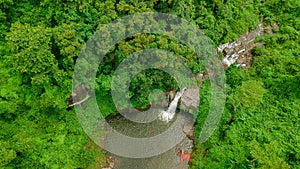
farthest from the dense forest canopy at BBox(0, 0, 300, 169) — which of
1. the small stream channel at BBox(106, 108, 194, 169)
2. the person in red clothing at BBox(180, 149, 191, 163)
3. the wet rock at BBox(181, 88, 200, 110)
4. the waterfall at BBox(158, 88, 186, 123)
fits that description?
the waterfall at BBox(158, 88, 186, 123)

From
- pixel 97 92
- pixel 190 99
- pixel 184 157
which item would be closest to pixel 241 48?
pixel 190 99

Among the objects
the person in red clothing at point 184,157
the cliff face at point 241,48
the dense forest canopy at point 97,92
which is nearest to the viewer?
the dense forest canopy at point 97,92

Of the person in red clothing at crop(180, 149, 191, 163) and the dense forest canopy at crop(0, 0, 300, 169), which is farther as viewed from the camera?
the person in red clothing at crop(180, 149, 191, 163)

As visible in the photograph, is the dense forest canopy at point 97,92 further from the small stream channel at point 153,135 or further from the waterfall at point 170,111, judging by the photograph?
the waterfall at point 170,111

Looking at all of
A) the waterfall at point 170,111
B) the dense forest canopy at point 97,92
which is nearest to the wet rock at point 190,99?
the waterfall at point 170,111

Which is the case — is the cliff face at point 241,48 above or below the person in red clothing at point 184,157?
above

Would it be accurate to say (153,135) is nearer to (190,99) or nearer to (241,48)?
(190,99)

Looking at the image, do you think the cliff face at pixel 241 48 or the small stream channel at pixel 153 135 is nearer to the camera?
the small stream channel at pixel 153 135

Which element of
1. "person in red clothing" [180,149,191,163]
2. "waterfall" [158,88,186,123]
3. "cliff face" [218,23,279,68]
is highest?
"cliff face" [218,23,279,68]

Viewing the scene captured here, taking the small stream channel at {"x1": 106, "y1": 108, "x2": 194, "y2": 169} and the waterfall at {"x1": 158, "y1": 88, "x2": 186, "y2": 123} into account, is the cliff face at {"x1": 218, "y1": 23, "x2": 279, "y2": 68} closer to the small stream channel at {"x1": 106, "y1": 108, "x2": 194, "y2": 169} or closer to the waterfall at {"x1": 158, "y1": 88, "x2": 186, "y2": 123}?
the waterfall at {"x1": 158, "y1": 88, "x2": 186, "y2": 123}
